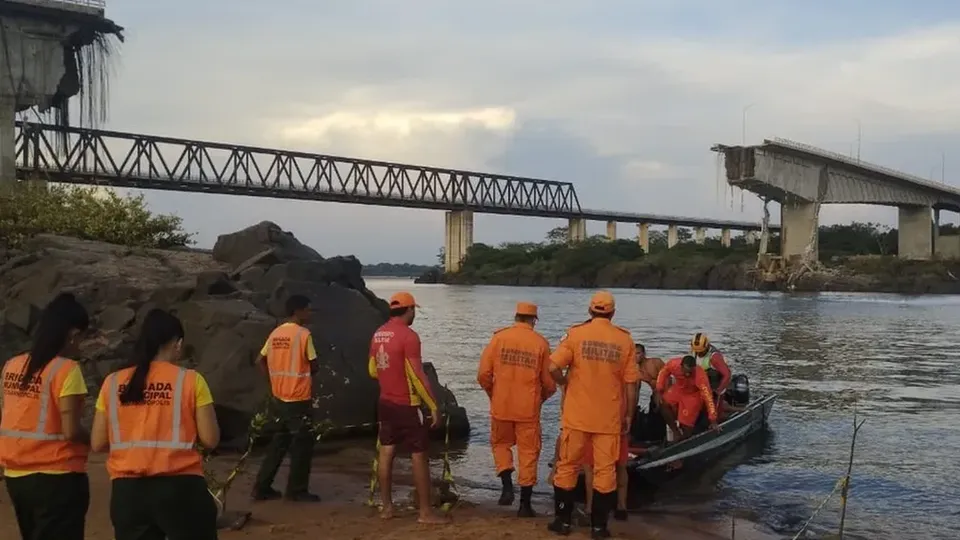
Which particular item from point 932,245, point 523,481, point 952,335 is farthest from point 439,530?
point 932,245

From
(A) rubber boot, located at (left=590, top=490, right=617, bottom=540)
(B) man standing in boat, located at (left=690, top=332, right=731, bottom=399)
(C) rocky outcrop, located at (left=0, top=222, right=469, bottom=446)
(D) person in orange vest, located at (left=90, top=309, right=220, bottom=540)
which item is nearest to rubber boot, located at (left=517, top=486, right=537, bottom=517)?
(A) rubber boot, located at (left=590, top=490, right=617, bottom=540)

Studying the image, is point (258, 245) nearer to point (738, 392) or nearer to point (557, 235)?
point (738, 392)

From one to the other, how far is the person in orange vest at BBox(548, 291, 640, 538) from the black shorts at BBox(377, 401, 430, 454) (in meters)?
1.26

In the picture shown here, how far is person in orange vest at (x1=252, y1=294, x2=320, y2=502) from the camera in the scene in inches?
349

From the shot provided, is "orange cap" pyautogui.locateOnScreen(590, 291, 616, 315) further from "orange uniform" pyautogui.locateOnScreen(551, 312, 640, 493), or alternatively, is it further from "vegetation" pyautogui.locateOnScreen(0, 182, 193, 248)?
"vegetation" pyautogui.locateOnScreen(0, 182, 193, 248)

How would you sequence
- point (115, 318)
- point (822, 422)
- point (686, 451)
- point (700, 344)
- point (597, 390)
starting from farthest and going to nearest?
1. point (822, 422)
2. point (115, 318)
3. point (700, 344)
4. point (686, 451)
5. point (597, 390)

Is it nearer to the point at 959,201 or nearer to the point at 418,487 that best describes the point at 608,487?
the point at 418,487

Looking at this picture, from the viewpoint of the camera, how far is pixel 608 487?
807cm

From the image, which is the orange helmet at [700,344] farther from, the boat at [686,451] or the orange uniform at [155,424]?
the orange uniform at [155,424]

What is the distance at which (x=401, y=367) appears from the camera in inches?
324

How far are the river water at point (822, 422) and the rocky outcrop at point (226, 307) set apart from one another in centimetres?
231

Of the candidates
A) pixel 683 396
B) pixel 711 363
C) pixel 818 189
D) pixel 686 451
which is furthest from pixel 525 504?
pixel 818 189

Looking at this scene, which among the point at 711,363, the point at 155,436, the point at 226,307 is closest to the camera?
the point at 155,436

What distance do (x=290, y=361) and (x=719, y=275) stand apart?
108895 millimetres
